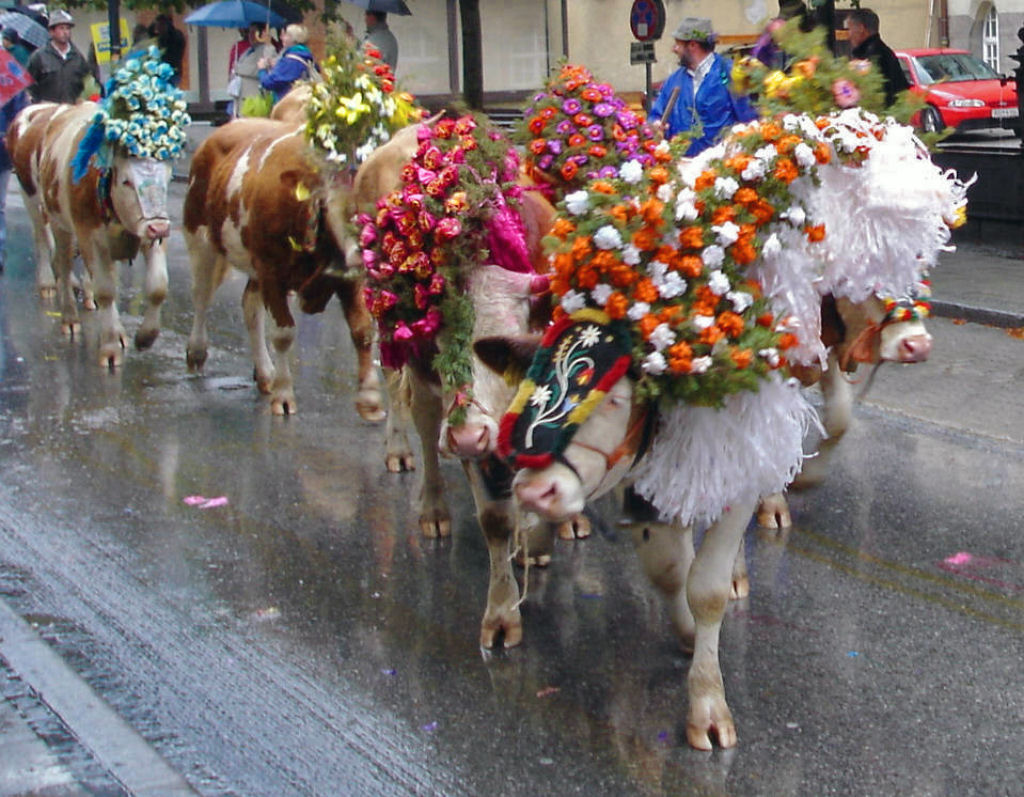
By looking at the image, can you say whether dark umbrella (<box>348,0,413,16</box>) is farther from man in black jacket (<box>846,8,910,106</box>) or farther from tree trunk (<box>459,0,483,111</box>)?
man in black jacket (<box>846,8,910,106</box>)

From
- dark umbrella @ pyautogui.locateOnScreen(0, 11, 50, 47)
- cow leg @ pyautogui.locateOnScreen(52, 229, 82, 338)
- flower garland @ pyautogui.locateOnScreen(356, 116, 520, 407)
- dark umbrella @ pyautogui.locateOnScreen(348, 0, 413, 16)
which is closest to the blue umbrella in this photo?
dark umbrella @ pyautogui.locateOnScreen(348, 0, 413, 16)

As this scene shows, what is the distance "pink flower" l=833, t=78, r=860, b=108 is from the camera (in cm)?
548

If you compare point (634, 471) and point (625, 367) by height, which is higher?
point (625, 367)

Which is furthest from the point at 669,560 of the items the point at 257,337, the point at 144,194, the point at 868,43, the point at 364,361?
the point at 868,43

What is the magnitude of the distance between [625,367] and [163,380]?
23.1 feet

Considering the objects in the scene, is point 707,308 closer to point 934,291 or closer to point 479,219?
point 479,219

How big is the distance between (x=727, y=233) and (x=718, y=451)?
2.34 ft

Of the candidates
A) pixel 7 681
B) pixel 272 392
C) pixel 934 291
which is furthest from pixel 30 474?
pixel 934 291

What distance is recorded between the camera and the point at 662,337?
4.78 meters

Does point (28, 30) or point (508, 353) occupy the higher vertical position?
point (28, 30)

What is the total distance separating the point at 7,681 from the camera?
5.80 m

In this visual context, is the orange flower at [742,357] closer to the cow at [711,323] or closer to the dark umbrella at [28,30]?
the cow at [711,323]

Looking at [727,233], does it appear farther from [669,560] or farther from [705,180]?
[669,560]

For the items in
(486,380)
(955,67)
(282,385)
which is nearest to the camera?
(486,380)
